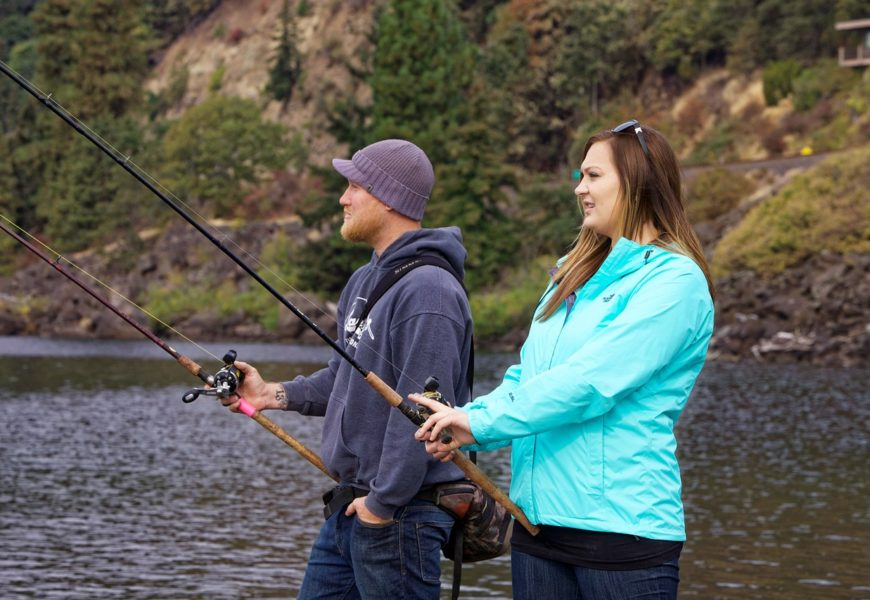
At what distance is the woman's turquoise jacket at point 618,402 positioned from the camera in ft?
12.3

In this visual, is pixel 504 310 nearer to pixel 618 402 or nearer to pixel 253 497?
pixel 253 497

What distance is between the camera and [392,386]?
4.71m

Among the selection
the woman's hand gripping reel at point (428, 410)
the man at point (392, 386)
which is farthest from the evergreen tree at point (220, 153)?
the woman's hand gripping reel at point (428, 410)

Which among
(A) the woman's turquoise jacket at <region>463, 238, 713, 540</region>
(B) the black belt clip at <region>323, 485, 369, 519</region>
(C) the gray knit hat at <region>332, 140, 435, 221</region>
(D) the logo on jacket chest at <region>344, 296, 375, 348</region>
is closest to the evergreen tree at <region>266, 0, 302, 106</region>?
(C) the gray knit hat at <region>332, 140, 435, 221</region>

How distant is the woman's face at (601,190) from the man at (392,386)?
747mm

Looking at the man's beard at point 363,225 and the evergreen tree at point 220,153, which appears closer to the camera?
the man's beard at point 363,225

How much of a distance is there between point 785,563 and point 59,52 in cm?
8494

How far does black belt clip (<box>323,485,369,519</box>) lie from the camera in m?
4.78

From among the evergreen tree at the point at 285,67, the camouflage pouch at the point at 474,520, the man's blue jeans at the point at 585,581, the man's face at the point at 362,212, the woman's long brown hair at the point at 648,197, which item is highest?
the evergreen tree at the point at 285,67

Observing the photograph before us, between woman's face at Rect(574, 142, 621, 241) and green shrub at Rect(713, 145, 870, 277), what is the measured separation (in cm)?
4470

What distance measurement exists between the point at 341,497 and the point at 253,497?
41.5 feet

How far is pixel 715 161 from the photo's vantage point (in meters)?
61.2

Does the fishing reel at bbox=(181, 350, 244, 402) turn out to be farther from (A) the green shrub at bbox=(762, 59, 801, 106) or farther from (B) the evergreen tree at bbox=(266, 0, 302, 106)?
(B) the evergreen tree at bbox=(266, 0, 302, 106)

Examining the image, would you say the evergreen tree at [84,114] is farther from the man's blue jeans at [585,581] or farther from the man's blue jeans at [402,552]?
the man's blue jeans at [585,581]
